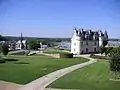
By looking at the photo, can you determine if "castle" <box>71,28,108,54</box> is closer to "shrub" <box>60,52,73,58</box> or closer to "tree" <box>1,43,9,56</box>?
"shrub" <box>60,52,73,58</box>

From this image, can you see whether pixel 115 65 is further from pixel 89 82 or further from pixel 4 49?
pixel 4 49

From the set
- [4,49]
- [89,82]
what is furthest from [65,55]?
[89,82]

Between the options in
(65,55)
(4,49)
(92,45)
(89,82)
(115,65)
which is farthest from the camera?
(65,55)

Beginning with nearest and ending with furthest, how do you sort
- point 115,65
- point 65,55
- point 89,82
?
point 89,82 < point 115,65 < point 65,55

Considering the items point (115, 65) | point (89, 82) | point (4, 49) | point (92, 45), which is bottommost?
point (89, 82)

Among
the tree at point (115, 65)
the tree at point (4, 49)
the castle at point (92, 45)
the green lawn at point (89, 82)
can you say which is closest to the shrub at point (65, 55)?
the castle at point (92, 45)

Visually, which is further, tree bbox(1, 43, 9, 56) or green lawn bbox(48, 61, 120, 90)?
tree bbox(1, 43, 9, 56)

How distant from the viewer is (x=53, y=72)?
8.05m

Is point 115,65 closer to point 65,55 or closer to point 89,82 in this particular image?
point 89,82

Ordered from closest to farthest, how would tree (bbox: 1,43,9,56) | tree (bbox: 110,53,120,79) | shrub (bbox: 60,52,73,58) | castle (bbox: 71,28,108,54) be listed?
tree (bbox: 110,53,120,79)
castle (bbox: 71,28,108,54)
tree (bbox: 1,43,9,56)
shrub (bbox: 60,52,73,58)

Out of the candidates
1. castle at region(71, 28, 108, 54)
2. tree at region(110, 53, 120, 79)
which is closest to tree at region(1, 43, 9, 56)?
castle at region(71, 28, 108, 54)

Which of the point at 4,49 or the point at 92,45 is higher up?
the point at 92,45

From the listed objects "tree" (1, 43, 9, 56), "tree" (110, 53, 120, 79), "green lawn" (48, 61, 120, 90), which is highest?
"tree" (1, 43, 9, 56)

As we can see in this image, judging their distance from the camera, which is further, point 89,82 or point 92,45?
point 92,45
